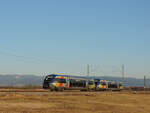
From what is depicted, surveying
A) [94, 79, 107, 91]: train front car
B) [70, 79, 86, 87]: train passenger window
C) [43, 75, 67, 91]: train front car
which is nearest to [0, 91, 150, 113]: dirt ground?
[43, 75, 67, 91]: train front car

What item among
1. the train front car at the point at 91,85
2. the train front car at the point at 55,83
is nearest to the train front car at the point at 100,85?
the train front car at the point at 91,85

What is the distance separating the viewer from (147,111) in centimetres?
2767

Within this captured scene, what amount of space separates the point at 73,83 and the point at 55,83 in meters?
6.17

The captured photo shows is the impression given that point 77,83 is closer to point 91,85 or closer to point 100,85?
point 91,85

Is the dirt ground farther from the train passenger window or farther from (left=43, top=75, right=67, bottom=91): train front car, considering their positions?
the train passenger window

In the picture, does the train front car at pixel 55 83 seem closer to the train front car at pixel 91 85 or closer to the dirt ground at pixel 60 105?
the train front car at pixel 91 85

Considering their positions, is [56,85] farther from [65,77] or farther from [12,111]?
[12,111]

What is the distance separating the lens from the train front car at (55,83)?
2136 inches

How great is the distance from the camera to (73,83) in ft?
195

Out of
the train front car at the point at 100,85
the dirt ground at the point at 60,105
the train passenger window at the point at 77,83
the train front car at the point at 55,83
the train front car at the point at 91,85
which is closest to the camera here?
the dirt ground at the point at 60,105

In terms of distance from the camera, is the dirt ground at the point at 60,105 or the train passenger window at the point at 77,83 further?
the train passenger window at the point at 77,83

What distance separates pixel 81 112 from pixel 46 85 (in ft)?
107

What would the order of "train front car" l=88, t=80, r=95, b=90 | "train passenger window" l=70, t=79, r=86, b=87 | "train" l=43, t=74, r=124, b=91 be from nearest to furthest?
"train" l=43, t=74, r=124, b=91 → "train passenger window" l=70, t=79, r=86, b=87 → "train front car" l=88, t=80, r=95, b=90

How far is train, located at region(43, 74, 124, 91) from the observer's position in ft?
179
